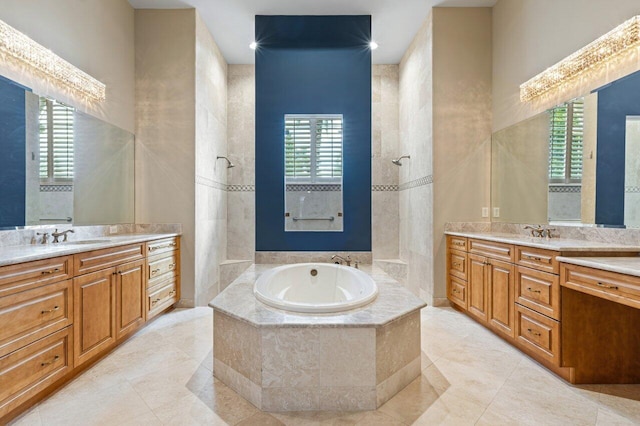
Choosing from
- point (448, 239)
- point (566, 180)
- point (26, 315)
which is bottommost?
point (26, 315)

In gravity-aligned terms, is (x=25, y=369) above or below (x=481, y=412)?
above

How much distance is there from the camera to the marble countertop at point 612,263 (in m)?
1.56

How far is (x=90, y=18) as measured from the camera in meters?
2.89

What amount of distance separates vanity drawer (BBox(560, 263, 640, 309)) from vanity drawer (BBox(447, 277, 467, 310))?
4.17ft

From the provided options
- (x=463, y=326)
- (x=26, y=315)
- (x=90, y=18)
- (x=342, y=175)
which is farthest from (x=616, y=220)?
(x=90, y=18)

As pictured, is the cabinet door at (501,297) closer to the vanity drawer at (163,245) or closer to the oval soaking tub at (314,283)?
the oval soaking tub at (314,283)

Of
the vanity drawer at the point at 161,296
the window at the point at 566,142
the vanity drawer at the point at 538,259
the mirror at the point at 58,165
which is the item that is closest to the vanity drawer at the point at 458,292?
the vanity drawer at the point at 538,259

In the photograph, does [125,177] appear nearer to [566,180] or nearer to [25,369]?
[25,369]

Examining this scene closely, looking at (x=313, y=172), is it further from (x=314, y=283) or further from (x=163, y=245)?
(x=163, y=245)

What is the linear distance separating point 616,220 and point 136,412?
3204 mm

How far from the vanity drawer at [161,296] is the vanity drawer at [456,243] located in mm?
→ 2956

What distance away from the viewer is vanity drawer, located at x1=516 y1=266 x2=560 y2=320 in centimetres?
205

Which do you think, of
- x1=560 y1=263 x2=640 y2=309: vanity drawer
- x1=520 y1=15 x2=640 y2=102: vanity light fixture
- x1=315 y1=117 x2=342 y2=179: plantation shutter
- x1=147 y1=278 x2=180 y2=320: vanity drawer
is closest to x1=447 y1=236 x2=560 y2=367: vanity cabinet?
x1=560 y1=263 x2=640 y2=309: vanity drawer

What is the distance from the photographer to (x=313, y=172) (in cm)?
370
